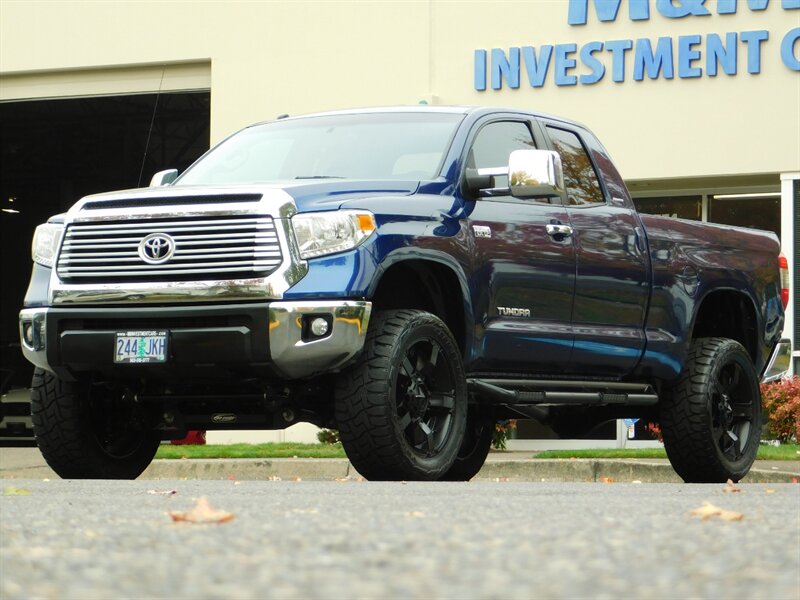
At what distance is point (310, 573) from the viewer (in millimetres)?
2992

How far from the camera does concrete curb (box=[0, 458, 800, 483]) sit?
1211 cm

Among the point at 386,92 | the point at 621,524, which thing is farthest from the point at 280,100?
the point at 621,524

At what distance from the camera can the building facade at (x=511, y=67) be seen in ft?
56.5

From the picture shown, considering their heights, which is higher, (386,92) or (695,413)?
(386,92)

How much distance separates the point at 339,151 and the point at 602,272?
1.63 meters

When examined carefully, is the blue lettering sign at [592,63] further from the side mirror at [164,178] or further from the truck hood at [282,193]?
the truck hood at [282,193]

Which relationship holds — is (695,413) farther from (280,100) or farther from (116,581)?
(280,100)

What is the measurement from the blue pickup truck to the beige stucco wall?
305 inches

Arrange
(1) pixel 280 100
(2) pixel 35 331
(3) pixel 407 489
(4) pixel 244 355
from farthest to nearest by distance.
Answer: (1) pixel 280 100, (2) pixel 35 331, (4) pixel 244 355, (3) pixel 407 489

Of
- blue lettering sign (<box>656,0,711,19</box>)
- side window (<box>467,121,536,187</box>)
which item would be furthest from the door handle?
blue lettering sign (<box>656,0,711,19</box>)

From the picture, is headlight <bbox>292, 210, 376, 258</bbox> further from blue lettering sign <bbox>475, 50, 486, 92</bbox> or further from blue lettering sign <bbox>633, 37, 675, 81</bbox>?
blue lettering sign <bbox>475, 50, 486, 92</bbox>

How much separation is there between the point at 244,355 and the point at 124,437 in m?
1.59

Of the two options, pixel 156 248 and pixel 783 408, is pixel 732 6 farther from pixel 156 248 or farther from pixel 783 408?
pixel 156 248

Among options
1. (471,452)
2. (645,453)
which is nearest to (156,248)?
(471,452)
